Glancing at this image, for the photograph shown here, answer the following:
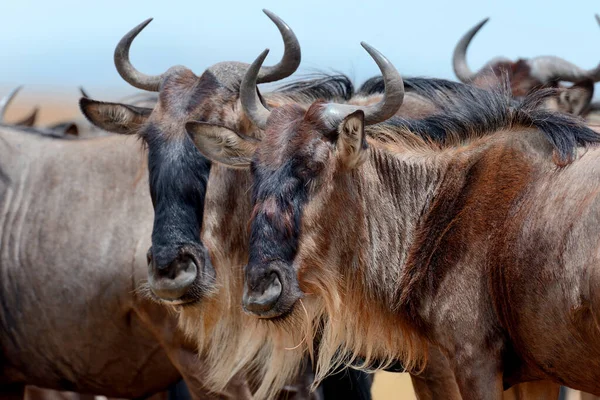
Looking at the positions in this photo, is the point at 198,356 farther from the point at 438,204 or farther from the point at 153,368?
the point at 438,204

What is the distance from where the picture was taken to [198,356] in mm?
5414

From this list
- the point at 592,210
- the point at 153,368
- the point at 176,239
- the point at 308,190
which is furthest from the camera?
the point at 153,368

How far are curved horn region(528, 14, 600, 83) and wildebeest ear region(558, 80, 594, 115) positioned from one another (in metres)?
0.56

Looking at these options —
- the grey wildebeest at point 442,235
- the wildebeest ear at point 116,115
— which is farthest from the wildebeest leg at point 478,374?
the wildebeest ear at point 116,115

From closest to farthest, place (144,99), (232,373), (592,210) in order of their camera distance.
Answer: (592,210)
(232,373)
(144,99)

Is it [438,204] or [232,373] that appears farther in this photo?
[232,373]

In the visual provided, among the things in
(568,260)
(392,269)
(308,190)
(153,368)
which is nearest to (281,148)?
(308,190)

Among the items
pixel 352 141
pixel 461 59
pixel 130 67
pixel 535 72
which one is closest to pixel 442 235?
pixel 352 141

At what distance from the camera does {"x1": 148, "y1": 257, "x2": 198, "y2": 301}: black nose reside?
15.5ft

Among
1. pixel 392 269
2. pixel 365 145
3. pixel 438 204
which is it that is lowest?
pixel 392 269

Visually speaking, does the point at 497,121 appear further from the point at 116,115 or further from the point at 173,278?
the point at 116,115

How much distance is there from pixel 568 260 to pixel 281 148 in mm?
1235

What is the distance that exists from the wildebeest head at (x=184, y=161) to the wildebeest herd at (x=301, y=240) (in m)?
0.01

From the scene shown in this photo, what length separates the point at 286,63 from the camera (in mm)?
5168
